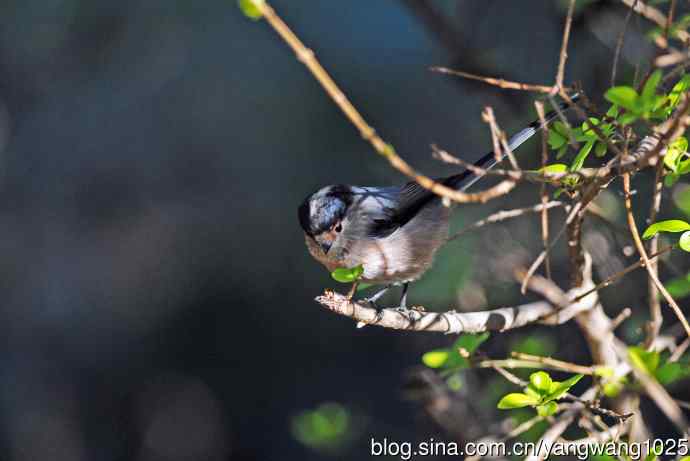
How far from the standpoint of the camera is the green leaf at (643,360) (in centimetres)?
170

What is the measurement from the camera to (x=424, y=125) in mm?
4984

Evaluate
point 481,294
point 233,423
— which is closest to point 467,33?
point 481,294

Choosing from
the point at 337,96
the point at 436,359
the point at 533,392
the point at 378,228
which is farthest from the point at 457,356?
the point at 378,228

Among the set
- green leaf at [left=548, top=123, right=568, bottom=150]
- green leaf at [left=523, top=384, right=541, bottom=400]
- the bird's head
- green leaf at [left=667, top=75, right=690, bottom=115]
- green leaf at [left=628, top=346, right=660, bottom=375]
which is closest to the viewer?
green leaf at [left=628, top=346, right=660, bottom=375]

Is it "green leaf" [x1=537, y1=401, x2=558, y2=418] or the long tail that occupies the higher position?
the long tail

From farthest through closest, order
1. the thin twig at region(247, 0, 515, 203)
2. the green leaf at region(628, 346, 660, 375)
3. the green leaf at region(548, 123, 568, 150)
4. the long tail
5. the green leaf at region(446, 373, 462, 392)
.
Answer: the green leaf at region(446, 373, 462, 392), the long tail, the green leaf at region(548, 123, 568, 150), the green leaf at region(628, 346, 660, 375), the thin twig at region(247, 0, 515, 203)

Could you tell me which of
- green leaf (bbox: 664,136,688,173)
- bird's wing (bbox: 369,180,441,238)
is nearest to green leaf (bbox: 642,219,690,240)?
green leaf (bbox: 664,136,688,173)

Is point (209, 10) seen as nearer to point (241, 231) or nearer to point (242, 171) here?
point (242, 171)

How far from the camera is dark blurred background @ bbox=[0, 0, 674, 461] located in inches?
194

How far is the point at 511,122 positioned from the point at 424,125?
1273 millimetres

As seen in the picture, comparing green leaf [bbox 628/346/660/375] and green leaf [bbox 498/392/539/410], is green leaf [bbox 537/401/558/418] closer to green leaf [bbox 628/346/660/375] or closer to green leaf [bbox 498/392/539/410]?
green leaf [bbox 498/392/539/410]

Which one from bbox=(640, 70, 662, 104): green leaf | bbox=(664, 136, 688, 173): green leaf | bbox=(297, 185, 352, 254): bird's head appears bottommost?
bbox=(664, 136, 688, 173): green leaf

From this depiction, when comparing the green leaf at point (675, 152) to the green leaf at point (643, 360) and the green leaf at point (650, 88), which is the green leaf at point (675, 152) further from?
the green leaf at point (643, 360)

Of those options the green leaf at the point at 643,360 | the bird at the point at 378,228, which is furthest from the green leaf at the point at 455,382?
the green leaf at the point at 643,360
